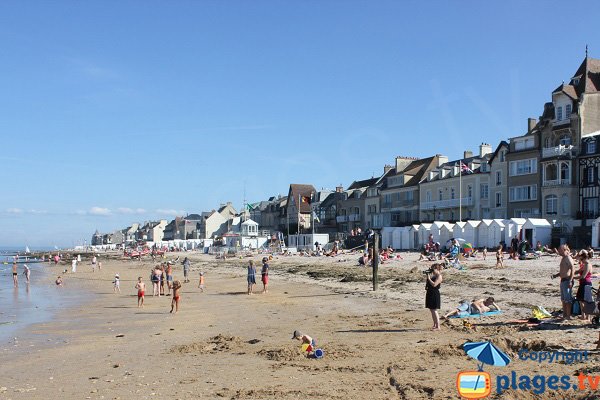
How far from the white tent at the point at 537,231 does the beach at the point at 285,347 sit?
60.3ft

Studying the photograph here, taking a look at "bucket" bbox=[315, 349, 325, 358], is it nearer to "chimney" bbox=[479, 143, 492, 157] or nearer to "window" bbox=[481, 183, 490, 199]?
"window" bbox=[481, 183, 490, 199]

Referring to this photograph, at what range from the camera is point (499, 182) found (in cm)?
5228

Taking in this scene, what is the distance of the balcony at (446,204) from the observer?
55.7 m

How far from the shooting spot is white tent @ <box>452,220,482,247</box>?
138ft

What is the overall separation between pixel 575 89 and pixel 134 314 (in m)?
41.0

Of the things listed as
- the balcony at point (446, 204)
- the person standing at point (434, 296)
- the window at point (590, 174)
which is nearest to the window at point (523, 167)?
the window at point (590, 174)

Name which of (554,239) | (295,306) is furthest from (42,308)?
(554,239)

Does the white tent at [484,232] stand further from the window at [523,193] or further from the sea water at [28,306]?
the sea water at [28,306]

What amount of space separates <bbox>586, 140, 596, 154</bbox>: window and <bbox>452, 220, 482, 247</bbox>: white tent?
10.3 metres

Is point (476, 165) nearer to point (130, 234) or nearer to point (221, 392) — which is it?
point (221, 392)

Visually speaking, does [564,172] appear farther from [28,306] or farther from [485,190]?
[28,306]

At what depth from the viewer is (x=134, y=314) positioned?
66.6 ft

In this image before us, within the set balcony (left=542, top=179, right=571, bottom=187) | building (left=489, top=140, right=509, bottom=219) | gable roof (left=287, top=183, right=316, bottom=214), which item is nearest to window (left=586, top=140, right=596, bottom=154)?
balcony (left=542, top=179, right=571, bottom=187)

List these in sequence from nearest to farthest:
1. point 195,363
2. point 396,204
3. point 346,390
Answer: point 346,390
point 195,363
point 396,204
